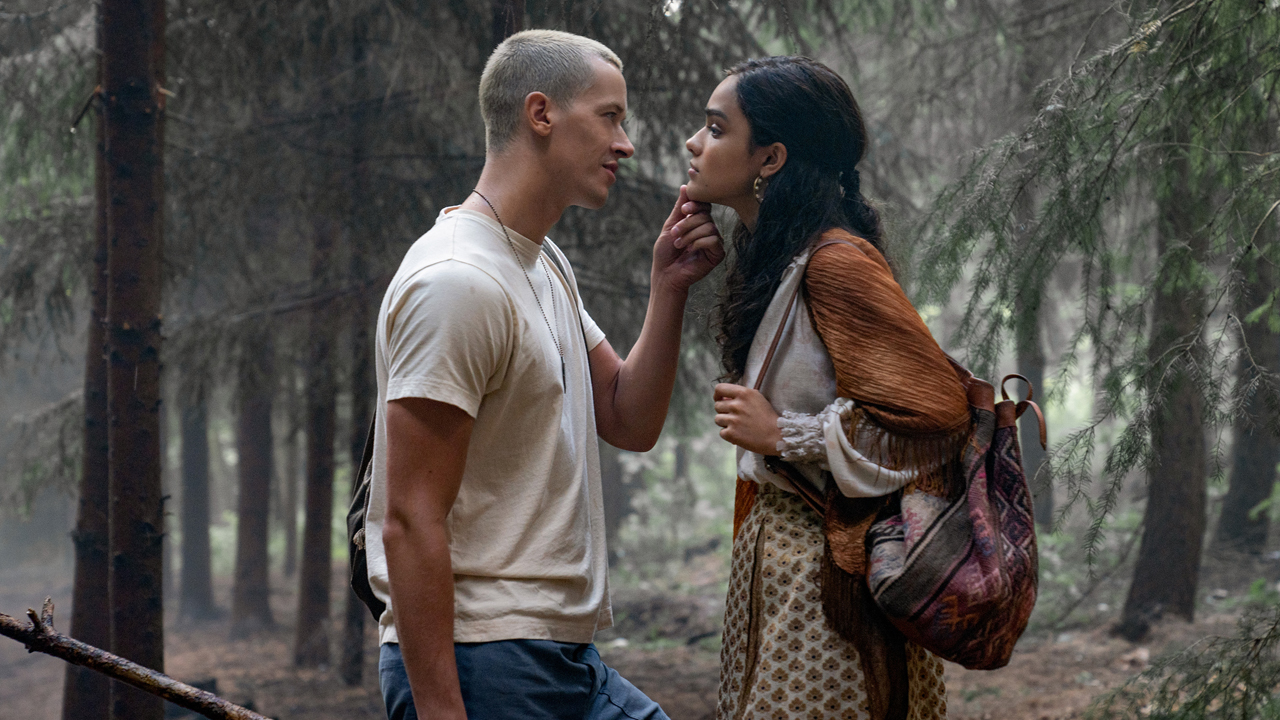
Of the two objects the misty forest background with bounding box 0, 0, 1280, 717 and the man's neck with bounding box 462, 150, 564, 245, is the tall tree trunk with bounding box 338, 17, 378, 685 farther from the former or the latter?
the man's neck with bounding box 462, 150, 564, 245

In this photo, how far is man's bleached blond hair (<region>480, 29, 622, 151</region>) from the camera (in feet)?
7.11

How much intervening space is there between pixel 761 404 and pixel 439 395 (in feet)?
2.47

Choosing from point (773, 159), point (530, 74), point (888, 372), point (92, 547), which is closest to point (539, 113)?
point (530, 74)

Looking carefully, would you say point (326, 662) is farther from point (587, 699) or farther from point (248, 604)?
point (587, 699)

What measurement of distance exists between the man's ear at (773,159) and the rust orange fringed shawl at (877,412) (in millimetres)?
326

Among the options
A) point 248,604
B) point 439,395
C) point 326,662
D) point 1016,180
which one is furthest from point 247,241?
point 439,395

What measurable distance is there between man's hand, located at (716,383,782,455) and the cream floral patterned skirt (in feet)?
0.64

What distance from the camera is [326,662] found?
9.62 m

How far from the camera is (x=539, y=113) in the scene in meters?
2.17

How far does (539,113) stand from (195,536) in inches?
579

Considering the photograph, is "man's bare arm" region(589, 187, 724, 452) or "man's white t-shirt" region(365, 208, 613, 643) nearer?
"man's white t-shirt" region(365, 208, 613, 643)

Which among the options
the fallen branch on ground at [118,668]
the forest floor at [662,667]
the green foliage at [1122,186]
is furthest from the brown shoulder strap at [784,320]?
the forest floor at [662,667]

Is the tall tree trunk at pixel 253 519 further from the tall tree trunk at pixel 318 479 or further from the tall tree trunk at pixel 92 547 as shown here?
the tall tree trunk at pixel 92 547

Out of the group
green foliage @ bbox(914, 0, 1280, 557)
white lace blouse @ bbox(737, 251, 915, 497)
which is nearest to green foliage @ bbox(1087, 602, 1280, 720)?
green foliage @ bbox(914, 0, 1280, 557)
